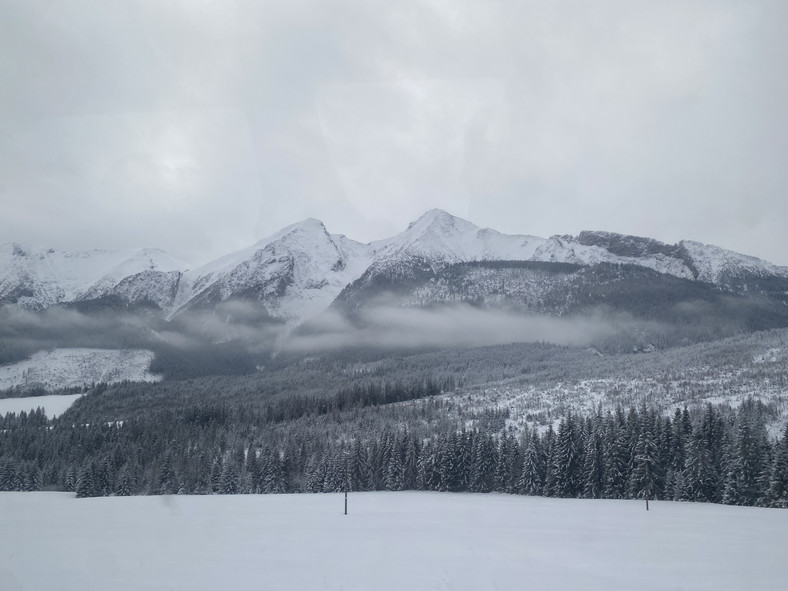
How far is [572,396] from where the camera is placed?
15450 cm

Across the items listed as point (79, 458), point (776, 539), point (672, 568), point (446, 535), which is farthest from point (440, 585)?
point (79, 458)

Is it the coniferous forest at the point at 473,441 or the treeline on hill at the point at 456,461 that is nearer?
the treeline on hill at the point at 456,461

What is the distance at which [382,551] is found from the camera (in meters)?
27.4

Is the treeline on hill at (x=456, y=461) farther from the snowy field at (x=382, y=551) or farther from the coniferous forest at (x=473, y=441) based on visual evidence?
the snowy field at (x=382, y=551)

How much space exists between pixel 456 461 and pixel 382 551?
66.2 m

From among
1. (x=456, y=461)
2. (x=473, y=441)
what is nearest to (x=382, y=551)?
(x=456, y=461)

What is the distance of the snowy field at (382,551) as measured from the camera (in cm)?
2112

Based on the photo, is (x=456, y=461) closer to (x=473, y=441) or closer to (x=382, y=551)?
(x=473, y=441)

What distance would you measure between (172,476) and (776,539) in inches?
3603

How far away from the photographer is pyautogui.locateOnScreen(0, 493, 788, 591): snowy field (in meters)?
21.1

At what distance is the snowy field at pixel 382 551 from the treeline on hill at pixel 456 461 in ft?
73.9

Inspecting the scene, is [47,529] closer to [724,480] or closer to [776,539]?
[776,539]

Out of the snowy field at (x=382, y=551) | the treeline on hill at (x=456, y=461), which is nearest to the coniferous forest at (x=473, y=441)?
the treeline on hill at (x=456, y=461)

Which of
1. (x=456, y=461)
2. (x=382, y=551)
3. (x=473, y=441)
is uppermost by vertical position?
(x=473, y=441)
